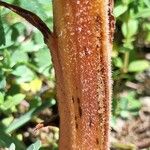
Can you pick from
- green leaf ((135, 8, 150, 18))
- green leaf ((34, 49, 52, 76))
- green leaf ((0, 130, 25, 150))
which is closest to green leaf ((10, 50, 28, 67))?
green leaf ((34, 49, 52, 76))

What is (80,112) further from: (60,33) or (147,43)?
(147,43)

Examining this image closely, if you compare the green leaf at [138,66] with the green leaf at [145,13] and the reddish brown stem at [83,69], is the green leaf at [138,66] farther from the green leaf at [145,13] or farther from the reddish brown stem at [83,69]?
the reddish brown stem at [83,69]

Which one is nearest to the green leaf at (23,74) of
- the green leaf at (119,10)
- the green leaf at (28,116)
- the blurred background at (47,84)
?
the blurred background at (47,84)

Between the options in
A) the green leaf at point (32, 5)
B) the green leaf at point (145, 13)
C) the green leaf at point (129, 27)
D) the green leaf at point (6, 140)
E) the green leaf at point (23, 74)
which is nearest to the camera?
the green leaf at point (32, 5)

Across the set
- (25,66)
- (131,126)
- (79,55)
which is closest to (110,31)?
(79,55)

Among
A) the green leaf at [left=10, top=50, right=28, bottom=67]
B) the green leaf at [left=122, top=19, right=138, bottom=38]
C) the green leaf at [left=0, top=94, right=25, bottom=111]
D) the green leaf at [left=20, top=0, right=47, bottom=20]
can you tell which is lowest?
the green leaf at [left=0, top=94, right=25, bottom=111]

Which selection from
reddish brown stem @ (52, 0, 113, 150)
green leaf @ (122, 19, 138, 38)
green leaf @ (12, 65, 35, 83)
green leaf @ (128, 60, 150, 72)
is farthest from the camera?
green leaf @ (128, 60, 150, 72)

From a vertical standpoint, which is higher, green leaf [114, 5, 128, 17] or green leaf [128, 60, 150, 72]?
green leaf [114, 5, 128, 17]

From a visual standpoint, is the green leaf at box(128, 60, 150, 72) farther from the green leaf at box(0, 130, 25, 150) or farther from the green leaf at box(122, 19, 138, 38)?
the green leaf at box(0, 130, 25, 150)

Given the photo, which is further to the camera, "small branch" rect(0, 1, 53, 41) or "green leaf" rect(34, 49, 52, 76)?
"green leaf" rect(34, 49, 52, 76)
